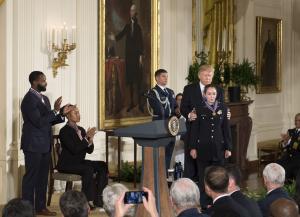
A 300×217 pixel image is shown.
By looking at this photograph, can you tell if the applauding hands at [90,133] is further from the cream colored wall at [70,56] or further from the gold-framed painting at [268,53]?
the gold-framed painting at [268,53]

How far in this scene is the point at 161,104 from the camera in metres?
9.48

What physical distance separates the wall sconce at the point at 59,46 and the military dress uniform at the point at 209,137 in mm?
2348

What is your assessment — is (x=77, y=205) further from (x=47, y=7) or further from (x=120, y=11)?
(x=120, y=11)

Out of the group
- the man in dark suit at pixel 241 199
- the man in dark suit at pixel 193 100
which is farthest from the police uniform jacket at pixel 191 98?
the man in dark suit at pixel 241 199

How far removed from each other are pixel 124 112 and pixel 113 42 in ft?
3.74

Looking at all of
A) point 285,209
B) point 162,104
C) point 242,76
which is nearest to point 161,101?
point 162,104

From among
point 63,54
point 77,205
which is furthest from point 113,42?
point 77,205

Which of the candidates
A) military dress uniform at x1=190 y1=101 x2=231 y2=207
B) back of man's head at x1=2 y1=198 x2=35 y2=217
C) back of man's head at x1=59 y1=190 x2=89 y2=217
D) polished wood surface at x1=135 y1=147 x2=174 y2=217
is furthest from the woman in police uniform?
back of man's head at x1=2 y1=198 x2=35 y2=217

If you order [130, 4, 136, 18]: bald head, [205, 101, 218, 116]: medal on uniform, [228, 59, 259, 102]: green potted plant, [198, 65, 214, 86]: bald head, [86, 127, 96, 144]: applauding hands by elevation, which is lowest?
[86, 127, 96, 144]: applauding hands

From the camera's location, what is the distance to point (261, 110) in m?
14.4

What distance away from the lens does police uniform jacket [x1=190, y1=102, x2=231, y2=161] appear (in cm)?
755

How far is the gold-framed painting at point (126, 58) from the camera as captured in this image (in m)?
10.2

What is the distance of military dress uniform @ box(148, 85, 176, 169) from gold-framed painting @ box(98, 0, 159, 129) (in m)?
0.94

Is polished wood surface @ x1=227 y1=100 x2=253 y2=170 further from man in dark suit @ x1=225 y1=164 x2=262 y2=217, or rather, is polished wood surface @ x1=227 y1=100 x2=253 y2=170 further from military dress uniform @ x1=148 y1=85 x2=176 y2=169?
man in dark suit @ x1=225 y1=164 x2=262 y2=217
